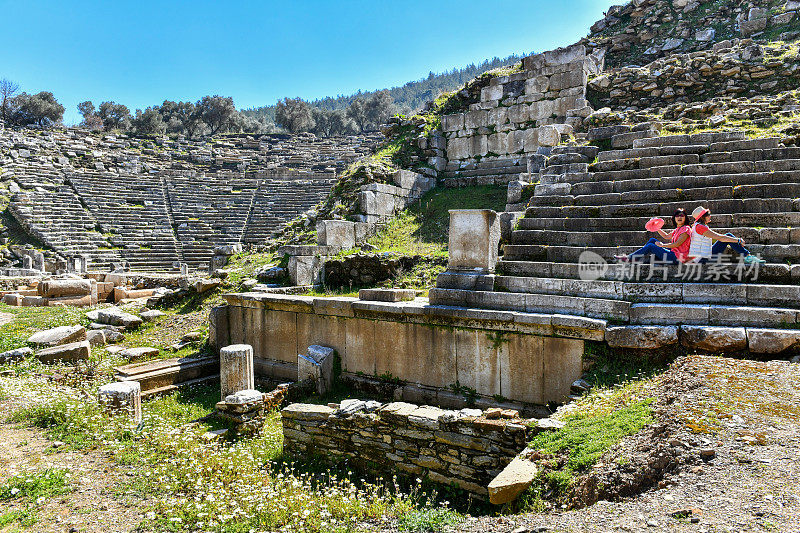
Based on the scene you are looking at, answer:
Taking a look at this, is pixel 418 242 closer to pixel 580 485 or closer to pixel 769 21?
pixel 580 485

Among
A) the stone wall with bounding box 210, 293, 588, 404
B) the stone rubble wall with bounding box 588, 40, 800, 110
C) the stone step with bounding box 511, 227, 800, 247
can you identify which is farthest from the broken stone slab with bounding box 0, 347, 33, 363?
the stone rubble wall with bounding box 588, 40, 800, 110

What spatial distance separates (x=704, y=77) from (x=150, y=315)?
631 inches

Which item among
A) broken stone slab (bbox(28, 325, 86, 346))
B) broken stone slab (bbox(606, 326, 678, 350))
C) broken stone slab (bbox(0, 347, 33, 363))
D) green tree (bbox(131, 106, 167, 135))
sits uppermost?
green tree (bbox(131, 106, 167, 135))

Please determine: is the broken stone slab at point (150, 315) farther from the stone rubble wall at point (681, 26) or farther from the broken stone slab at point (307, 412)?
the stone rubble wall at point (681, 26)

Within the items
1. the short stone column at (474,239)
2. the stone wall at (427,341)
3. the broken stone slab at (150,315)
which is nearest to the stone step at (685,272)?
the short stone column at (474,239)

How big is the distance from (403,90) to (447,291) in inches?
4112

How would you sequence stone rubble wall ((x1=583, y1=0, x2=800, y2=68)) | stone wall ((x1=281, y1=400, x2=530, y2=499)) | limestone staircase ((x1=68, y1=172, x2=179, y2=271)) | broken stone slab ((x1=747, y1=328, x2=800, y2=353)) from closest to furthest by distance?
broken stone slab ((x1=747, y1=328, x2=800, y2=353)) < stone wall ((x1=281, y1=400, x2=530, y2=499)) < stone rubble wall ((x1=583, y1=0, x2=800, y2=68)) < limestone staircase ((x1=68, y1=172, x2=179, y2=271))

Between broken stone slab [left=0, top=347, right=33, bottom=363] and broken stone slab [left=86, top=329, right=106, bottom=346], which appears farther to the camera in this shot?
broken stone slab [left=86, top=329, right=106, bottom=346]

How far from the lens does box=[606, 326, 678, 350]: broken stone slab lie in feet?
19.5

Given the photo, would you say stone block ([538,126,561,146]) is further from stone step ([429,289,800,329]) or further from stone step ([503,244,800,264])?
stone step ([429,289,800,329])

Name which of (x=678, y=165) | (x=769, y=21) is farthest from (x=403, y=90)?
(x=678, y=165)

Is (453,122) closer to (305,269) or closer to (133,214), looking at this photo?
(305,269)

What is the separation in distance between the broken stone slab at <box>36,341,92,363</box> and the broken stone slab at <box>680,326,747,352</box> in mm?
11110

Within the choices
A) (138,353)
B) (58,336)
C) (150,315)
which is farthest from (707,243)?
(58,336)
